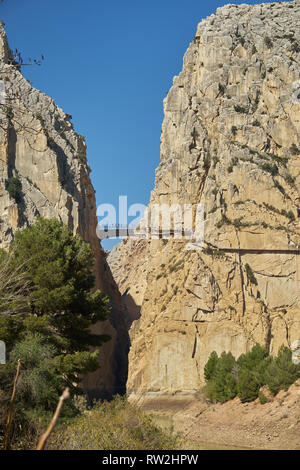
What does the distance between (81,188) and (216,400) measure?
104 feet

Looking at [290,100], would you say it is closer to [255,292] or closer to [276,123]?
[276,123]

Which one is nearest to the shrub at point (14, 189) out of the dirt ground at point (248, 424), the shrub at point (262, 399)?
the dirt ground at point (248, 424)

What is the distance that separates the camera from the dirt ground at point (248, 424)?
4772cm

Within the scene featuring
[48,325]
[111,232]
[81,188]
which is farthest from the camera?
[111,232]

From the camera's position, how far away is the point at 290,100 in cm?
7594

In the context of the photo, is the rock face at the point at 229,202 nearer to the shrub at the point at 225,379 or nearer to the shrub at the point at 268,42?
the shrub at the point at 268,42

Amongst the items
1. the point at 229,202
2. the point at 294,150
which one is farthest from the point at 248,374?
the point at 294,150

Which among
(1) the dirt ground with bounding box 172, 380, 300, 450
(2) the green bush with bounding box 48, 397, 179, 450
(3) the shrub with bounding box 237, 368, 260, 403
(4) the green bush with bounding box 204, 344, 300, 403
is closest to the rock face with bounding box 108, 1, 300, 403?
(4) the green bush with bounding box 204, 344, 300, 403

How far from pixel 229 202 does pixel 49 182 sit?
20.2 m

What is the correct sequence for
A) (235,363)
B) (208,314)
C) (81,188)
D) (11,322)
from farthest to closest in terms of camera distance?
(81,188)
(208,314)
(235,363)
(11,322)

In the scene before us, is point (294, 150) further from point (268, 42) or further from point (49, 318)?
point (49, 318)

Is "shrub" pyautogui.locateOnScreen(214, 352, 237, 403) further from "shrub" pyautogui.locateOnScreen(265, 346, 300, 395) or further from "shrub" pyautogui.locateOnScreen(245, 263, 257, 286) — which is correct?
"shrub" pyautogui.locateOnScreen(245, 263, 257, 286)

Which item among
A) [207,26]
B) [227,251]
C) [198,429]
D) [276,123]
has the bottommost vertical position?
[198,429]

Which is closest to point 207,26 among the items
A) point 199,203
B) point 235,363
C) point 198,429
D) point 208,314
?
point 199,203
